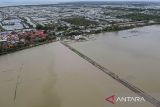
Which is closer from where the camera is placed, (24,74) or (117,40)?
(24,74)

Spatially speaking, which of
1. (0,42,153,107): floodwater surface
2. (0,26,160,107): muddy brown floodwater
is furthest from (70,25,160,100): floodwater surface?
(0,42,153,107): floodwater surface

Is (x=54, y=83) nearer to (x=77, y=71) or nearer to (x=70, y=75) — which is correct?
(x=70, y=75)

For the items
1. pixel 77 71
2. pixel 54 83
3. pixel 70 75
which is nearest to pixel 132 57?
pixel 77 71

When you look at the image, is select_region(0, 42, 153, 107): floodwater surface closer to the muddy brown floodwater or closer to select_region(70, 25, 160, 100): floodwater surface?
the muddy brown floodwater

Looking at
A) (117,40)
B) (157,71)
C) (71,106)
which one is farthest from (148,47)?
(71,106)

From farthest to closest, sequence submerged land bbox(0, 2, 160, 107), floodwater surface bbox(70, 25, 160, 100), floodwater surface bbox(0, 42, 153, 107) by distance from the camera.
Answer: floodwater surface bbox(70, 25, 160, 100), submerged land bbox(0, 2, 160, 107), floodwater surface bbox(0, 42, 153, 107)

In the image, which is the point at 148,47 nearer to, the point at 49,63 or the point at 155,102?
the point at 49,63
